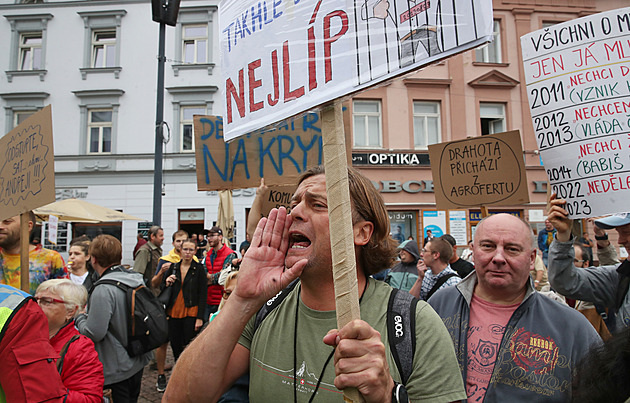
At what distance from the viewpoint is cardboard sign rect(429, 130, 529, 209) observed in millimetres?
3596

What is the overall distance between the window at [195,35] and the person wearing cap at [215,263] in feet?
39.2

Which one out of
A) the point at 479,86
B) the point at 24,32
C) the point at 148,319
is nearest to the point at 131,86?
the point at 24,32

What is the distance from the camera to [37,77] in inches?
673

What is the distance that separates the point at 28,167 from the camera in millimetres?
3326

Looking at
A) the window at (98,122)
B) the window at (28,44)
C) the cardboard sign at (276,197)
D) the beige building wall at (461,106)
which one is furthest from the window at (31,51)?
the cardboard sign at (276,197)

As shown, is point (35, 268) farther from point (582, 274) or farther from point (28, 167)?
point (582, 274)

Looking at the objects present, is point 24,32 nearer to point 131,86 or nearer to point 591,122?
point 131,86

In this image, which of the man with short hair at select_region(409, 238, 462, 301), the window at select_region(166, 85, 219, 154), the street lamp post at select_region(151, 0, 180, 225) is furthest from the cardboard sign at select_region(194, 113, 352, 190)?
the window at select_region(166, 85, 219, 154)

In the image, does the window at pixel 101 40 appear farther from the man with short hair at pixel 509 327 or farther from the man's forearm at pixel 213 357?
the man's forearm at pixel 213 357

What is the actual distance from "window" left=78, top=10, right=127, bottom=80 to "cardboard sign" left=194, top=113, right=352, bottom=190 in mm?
15511

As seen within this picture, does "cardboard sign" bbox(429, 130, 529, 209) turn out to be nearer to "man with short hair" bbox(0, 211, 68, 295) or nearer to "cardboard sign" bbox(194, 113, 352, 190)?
"cardboard sign" bbox(194, 113, 352, 190)

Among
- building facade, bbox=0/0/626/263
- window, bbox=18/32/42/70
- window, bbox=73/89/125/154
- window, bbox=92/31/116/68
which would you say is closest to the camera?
building facade, bbox=0/0/626/263

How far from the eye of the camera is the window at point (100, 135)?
54.7ft

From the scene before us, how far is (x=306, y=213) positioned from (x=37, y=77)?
19.2 metres
